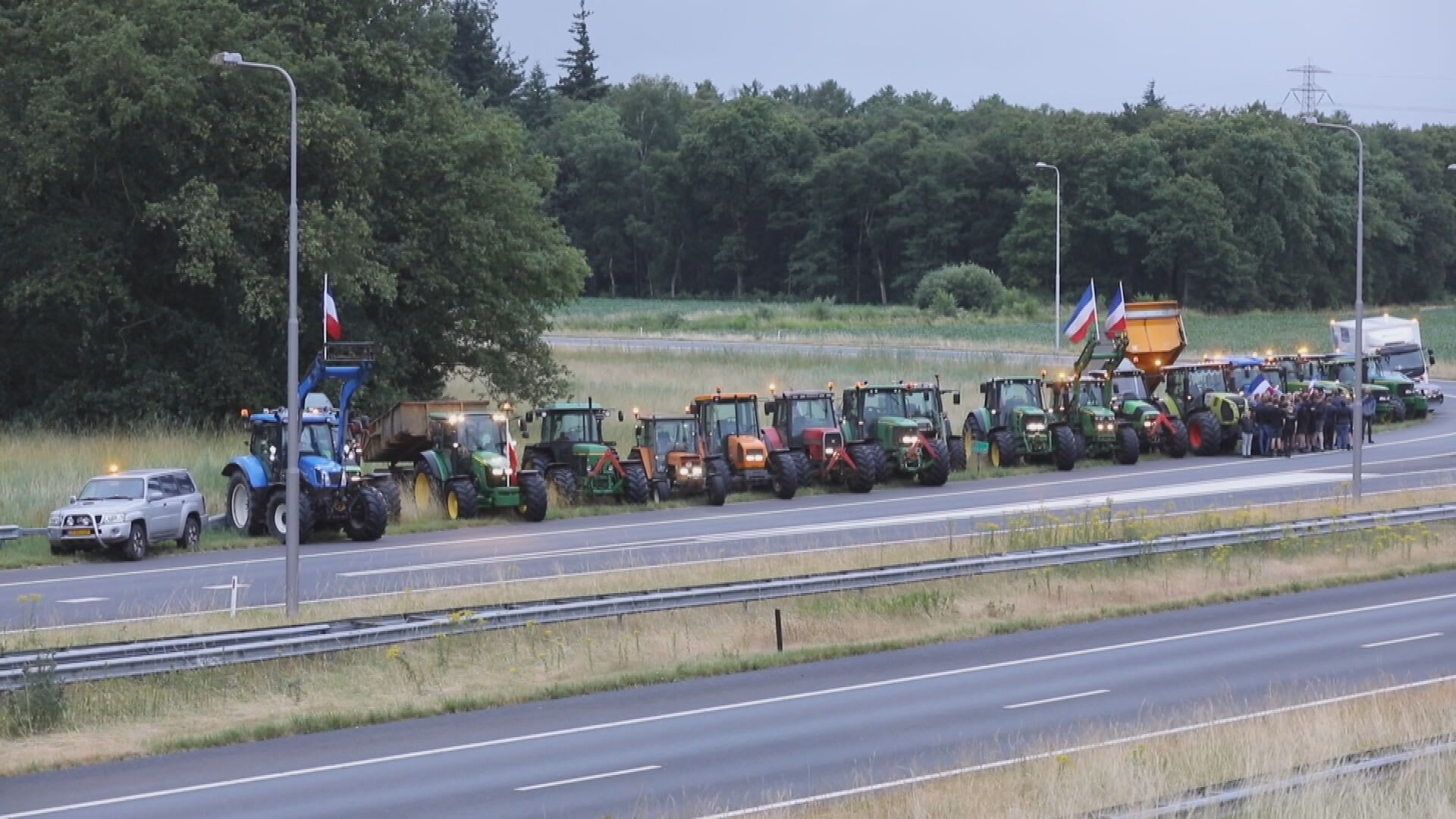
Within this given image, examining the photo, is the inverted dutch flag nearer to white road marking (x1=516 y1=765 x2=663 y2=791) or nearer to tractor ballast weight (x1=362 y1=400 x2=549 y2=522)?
tractor ballast weight (x1=362 y1=400 x2=549 y2=522)

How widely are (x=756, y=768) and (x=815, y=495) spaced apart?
25806 millimetres

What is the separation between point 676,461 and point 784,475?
2363 mm

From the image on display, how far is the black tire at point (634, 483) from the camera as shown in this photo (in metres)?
37.9

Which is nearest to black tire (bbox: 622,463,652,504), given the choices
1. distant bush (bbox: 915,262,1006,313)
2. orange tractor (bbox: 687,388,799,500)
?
orange tractor (bbox: 687,388,799,500)

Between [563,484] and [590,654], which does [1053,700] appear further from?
[563,484]

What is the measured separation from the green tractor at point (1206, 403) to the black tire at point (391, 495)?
2161 cm

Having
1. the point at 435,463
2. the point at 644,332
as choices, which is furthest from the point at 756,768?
the point at 644,332

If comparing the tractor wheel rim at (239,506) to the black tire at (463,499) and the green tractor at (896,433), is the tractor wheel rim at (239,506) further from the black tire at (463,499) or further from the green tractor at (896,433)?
the green tractor at (896,433)

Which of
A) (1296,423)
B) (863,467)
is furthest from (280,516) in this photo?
(1296,423)

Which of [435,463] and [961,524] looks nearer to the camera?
[961,524]

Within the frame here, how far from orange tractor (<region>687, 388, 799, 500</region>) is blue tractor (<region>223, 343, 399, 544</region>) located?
8.00m

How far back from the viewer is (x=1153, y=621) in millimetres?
23078

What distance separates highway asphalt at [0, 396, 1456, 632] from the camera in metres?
26.1

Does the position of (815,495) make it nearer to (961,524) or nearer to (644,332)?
(961,524)
